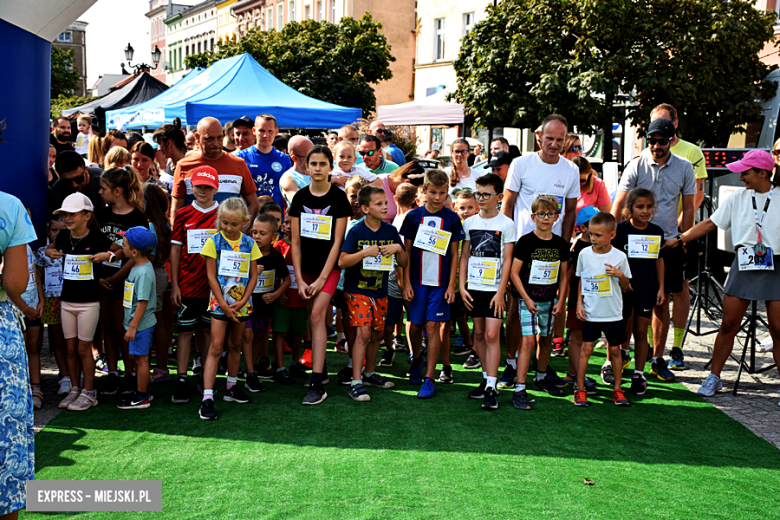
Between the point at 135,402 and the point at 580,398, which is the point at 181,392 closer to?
the point at 135,402

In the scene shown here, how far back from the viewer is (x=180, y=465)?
408 centimetres

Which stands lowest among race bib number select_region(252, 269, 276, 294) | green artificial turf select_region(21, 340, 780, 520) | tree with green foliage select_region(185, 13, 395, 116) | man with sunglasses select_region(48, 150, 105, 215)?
green artificial turf select_region(21, 340, 780, 520)

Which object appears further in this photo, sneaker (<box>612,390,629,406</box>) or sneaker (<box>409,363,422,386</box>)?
sneaker (<box>409,363,422,386</box>)

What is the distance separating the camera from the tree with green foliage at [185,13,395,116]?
2852cm

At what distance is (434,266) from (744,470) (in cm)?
252

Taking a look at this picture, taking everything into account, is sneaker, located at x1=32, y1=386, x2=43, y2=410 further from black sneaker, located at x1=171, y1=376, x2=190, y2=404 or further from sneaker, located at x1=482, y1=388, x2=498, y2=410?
sneaker, located at x1=482, y1=388, x2=498, y2=410

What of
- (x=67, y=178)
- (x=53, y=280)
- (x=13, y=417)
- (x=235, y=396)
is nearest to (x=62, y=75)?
(x=67, y=178)

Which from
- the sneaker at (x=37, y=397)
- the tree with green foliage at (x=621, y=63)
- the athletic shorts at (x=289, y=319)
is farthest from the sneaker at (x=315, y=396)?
the tree with green foliage at (x=621, y=63)

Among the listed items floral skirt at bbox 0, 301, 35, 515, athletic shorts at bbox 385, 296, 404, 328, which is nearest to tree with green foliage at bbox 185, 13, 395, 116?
athletic shorts at bbox 385, 296, 404, 328

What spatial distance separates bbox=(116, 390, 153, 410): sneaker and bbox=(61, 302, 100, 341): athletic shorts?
0.52 m

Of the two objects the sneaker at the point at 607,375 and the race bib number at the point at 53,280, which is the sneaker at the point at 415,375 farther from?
the race bib number at the point at 53,280

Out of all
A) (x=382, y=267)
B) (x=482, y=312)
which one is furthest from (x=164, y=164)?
(x=482, y=312)

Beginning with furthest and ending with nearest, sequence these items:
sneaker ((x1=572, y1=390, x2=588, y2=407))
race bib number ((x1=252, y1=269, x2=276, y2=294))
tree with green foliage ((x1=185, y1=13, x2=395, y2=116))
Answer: tree with green foliage ((x1=185, y1=13, x2=395, y2=116)), race bib number ((x1=252, y1=269, x2=276, y2=294)), sneaker ((x1=572, y1=390, x2=588, y2=407))

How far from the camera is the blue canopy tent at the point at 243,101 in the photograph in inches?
468
